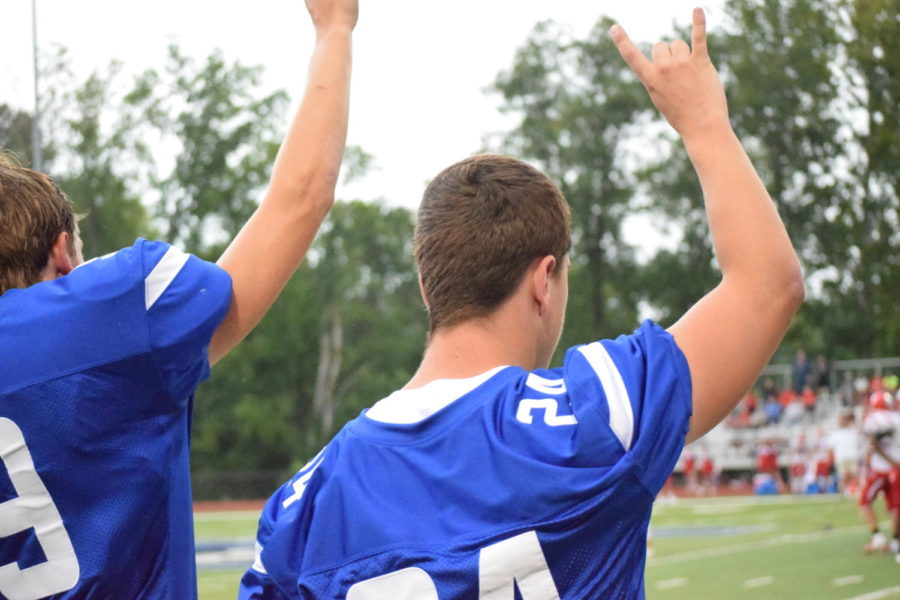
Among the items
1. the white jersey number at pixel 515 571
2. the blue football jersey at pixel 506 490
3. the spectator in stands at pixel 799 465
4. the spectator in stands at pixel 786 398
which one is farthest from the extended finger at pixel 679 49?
the spectator in stands at pixel 786 398

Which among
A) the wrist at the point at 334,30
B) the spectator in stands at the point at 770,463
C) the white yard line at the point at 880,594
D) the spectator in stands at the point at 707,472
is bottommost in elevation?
the spectator in stands at the point at 707,472

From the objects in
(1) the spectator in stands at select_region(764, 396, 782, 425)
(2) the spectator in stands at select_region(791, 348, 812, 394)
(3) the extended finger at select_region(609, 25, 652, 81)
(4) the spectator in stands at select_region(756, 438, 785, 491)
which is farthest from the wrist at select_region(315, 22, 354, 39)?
(2) the spectator in stands at select_region(791, 348, 812, 394)

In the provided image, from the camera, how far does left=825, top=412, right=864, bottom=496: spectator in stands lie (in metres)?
22.1

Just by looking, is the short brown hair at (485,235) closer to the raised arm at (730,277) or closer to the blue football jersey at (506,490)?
the blue football jersey at (506,490)

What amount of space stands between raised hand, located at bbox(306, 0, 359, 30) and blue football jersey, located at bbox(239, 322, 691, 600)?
2.24 ft

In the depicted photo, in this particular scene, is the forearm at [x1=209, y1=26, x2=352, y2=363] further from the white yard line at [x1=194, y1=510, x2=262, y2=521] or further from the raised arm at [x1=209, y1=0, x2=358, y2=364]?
the white yard line at [x1=194, y1=510, x2=262, y2=521]

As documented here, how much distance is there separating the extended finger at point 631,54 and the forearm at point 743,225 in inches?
6.3

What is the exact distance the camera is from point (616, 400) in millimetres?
1729

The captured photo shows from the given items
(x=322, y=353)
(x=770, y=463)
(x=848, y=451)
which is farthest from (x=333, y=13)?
(x=322, y=353)

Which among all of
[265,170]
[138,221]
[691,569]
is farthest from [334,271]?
[691,569]

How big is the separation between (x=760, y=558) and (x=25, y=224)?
47.2 ft

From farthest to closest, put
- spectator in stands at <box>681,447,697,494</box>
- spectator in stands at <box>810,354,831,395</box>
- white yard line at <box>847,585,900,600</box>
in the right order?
spectator in stands at <box>681,447,697,494</box> < spectator in stands at <box>810,354,831,395</box> < white yard line at <box>847,585,900,600</box>

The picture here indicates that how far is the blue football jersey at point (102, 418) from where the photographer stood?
193 centimetres

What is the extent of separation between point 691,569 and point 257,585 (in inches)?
521
